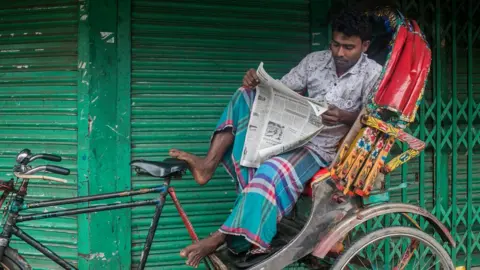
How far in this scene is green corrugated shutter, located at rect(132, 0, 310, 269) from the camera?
378cm

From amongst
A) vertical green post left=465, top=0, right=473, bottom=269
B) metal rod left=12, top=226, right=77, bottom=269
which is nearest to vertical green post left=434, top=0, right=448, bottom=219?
vertical green post left=465, top=0, right=473, bottom=269

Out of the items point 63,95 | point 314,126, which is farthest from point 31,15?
point 314,126

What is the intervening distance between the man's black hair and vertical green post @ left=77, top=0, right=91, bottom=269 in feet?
5.93

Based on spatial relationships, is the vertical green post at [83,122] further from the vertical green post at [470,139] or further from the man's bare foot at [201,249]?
the vertical green post at [470,139]

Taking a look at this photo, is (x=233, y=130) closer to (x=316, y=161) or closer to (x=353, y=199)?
(x=316, y=161)

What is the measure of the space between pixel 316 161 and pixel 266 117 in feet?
1.32

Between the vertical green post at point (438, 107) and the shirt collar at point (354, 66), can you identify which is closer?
the shirt collar at point (354, 66)

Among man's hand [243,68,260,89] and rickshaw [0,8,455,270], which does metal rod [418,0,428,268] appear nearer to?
rickshaw [0,8,455,270]

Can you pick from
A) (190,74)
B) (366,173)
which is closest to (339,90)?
(366,173)

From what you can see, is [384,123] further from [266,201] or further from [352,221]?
[266,201]

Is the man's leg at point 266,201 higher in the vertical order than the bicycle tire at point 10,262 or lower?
higher

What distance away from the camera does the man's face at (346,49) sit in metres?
2.98

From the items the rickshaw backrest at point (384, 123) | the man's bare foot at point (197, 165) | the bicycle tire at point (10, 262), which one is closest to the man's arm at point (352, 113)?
the rickshaw backrest at point (384, 123)

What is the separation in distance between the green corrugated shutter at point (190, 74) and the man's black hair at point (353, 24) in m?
1.13
